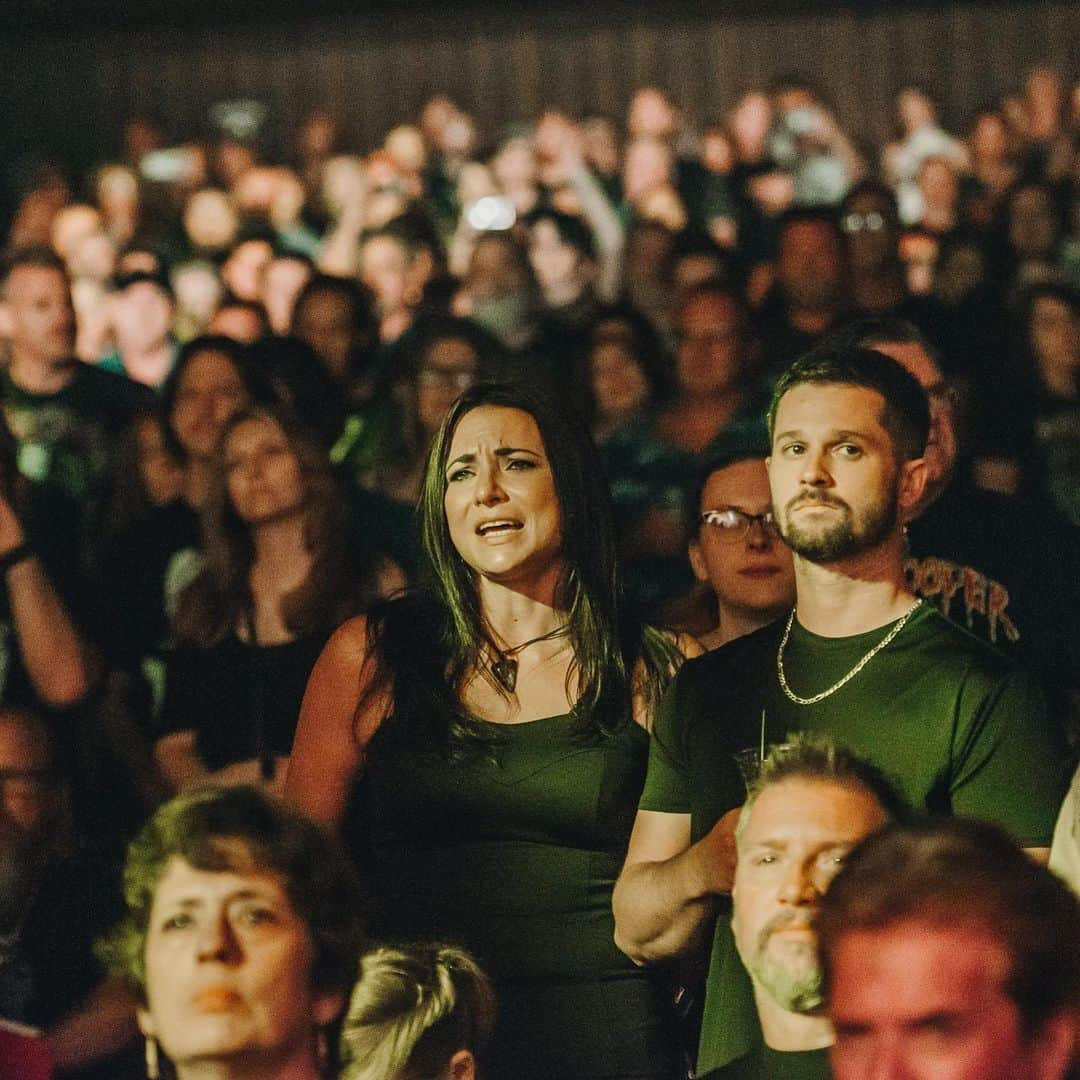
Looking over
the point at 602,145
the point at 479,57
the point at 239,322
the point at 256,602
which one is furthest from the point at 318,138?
the point at 256,602

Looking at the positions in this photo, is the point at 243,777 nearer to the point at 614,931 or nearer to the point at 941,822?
the point at 614,931

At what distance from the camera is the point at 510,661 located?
3.65 meters

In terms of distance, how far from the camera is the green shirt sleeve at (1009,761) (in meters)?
3.03

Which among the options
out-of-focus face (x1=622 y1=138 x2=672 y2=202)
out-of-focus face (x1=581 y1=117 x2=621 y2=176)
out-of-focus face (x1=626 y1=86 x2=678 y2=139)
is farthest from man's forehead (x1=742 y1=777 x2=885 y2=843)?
out-of-focus face (x1=626 y1=86 x2=678 y2=139)

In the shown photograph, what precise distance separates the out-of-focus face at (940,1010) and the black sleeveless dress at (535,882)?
124 centimetres

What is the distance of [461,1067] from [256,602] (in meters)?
1.63

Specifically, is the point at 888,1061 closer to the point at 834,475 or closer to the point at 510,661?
the point at 834,475

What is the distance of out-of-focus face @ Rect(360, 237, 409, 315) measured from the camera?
7664 millimetres

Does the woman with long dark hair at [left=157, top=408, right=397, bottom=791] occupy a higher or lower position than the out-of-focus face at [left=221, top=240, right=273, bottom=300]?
lower

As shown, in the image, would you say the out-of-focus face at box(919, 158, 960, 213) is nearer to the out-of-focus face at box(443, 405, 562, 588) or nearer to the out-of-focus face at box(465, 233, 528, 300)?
the out-of-focus face at box(465, 233, 528, 300)

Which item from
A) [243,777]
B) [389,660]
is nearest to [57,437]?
[243,777]

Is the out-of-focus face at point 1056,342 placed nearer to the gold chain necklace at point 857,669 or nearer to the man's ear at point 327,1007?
the gold chain necklace at point 857,669

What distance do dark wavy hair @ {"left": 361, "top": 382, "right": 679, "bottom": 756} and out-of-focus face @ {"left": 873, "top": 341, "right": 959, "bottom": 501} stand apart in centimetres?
55

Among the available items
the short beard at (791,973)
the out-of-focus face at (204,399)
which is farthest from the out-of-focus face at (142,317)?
the short beard at (791,973)
